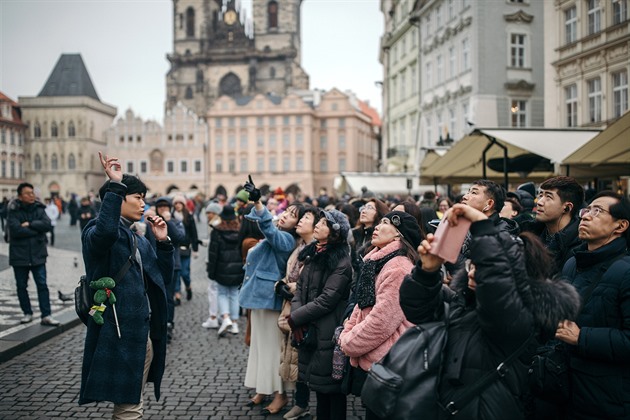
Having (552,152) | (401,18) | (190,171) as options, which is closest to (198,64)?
(190,171)

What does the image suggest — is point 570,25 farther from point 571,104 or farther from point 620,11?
point 620,11

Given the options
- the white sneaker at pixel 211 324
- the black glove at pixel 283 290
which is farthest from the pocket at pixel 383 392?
the white sneaker at pixel 211 324

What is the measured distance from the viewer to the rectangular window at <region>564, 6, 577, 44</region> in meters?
19.7

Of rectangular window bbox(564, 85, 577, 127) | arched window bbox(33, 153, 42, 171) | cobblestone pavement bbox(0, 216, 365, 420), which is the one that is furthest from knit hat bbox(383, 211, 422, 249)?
arched window bbox(33, 153, 42, 171)

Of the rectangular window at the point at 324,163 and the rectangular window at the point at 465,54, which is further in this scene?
the rectangular window at the point at 324,163

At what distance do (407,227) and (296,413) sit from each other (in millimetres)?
2294

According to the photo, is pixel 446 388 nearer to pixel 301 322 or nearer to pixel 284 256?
pixel 301 322

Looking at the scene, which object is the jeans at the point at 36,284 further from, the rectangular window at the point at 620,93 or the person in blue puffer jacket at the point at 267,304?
the rectangular window at the point at 620,93

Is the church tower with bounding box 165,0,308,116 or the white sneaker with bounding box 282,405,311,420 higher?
the church tower with bounding box 165,0,308,116

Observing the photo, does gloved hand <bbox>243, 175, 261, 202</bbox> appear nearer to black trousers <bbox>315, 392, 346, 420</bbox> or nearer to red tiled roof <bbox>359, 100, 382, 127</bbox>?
black trousers <bbox>315, 392, 346, 420</bbox>

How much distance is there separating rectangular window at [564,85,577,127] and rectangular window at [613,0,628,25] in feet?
10.4

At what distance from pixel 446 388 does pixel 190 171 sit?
77.8m

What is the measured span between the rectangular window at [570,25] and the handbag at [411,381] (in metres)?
19.5

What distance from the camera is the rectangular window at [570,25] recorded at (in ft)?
64.7
